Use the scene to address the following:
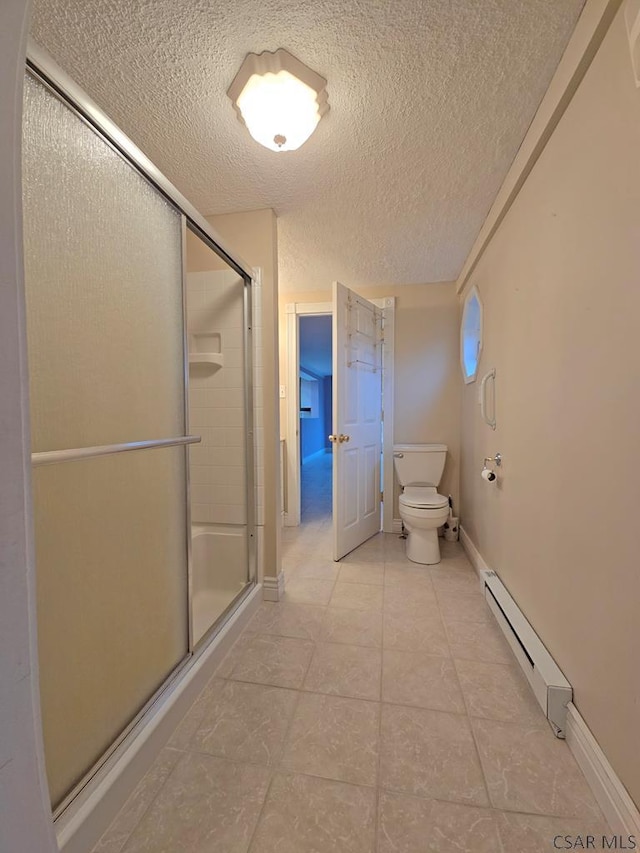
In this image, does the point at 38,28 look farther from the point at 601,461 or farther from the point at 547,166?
the point at 601,461

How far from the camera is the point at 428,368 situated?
2826 mm

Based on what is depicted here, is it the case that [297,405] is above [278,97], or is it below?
below

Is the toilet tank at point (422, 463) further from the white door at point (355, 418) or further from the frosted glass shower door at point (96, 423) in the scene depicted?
the frosted glass shower door at point (96, 423)

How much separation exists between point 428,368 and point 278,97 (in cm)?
214

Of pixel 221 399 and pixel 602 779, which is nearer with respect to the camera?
pixel 602 779

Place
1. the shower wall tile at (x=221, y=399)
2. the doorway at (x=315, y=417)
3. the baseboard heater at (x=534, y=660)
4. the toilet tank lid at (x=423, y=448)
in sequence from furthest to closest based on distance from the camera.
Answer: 1. the doorway at (x=315, y=417)
2. the toilet tank lid at (x=423, y=448)
3. the shower wall tile at (x=221, y=399)
4. the baseboard heater at (x=534, y=660)

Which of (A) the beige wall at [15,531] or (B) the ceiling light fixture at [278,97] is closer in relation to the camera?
(A) the beige wall at [15,531]

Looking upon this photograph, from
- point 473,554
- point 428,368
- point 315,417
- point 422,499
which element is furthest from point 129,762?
point 315,417

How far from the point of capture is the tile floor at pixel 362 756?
2.60 feet

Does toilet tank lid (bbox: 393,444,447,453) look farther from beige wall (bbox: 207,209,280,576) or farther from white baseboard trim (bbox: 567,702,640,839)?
white baseboard trim (bbox: 567,702,640,839)

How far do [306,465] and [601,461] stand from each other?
20.6 ft

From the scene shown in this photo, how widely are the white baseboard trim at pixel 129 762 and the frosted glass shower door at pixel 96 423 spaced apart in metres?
0.04

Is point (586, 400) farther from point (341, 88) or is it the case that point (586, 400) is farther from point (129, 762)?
point (129, 762)

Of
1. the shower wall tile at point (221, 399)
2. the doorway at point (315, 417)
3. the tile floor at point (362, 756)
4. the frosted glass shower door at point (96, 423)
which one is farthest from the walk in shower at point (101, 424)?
the doorway at point (315, 417)
